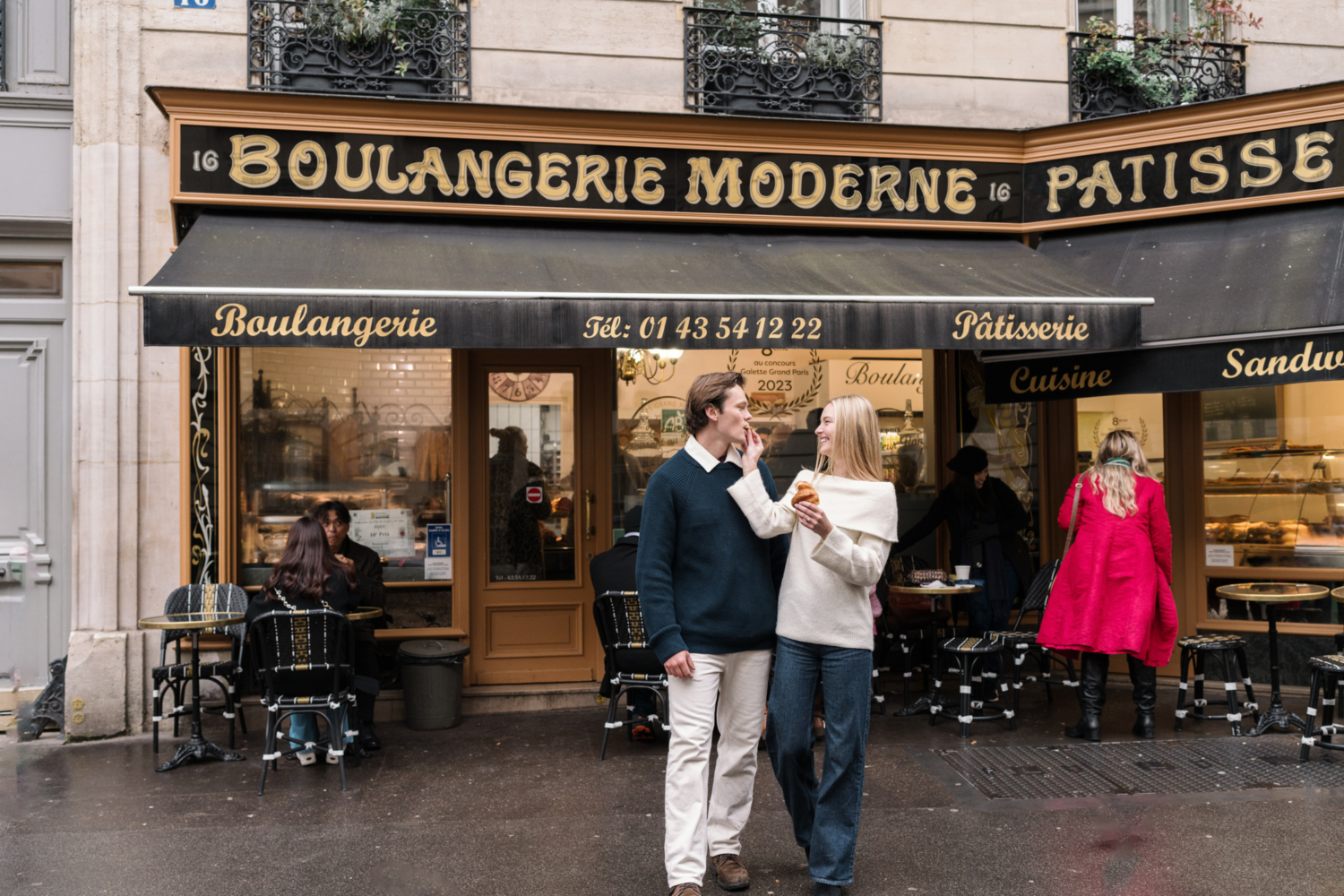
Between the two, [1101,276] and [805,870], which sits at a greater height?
[1101,276]

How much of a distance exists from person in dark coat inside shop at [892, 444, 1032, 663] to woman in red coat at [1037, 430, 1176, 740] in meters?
1.07

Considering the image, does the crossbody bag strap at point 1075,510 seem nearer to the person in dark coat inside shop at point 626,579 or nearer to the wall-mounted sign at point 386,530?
the person in dark coat inside shop at point 626,579

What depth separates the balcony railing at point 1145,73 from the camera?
7988 millimetres

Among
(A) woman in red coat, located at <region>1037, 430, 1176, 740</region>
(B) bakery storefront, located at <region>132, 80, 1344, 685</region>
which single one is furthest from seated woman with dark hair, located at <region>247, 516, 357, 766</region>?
(A) woman in red coat, located at <region>1037, 430, 1176, 740</region>

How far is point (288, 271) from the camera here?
19.8 feet

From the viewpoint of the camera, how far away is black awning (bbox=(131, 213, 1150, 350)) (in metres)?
5.70

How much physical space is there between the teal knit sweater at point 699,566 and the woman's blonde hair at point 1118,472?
3.22 m

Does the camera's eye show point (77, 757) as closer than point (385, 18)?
Yes

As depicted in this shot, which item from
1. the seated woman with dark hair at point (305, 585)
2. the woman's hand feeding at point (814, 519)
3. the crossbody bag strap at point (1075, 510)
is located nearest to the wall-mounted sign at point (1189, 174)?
the crossbody bag strap at point (1075, 510)

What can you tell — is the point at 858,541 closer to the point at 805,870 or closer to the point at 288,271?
the point at 805,870

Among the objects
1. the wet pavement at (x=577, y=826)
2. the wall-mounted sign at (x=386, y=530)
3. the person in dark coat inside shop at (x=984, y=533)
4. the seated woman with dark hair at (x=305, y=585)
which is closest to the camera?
the wet pavement at (x=577, y=826)

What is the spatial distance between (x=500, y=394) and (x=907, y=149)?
3358 mm

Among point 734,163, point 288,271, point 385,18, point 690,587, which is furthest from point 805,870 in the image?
point 385,18

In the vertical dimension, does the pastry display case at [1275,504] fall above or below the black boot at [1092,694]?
above
